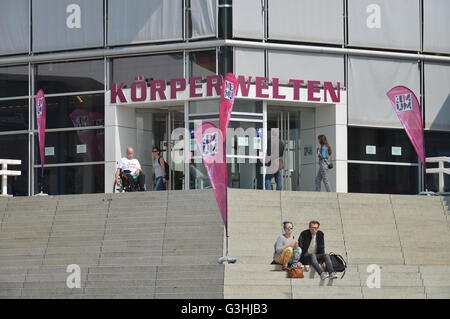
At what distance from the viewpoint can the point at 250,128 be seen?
2633 centimetres

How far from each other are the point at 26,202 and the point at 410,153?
11405 millimetres

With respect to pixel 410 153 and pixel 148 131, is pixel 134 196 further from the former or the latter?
pixel 410 153

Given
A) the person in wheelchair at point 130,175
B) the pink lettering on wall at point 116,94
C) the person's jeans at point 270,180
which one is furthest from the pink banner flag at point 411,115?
the pink lettering on wall at point 116,94

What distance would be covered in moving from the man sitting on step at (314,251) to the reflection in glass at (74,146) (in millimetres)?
11197

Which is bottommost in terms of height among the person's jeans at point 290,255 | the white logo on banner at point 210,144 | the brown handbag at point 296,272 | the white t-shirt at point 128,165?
the brown handbag at point 296,272

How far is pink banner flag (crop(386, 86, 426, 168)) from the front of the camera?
23.1 meters

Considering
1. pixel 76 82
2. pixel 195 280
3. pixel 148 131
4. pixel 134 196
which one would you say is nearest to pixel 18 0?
pixel 76 82

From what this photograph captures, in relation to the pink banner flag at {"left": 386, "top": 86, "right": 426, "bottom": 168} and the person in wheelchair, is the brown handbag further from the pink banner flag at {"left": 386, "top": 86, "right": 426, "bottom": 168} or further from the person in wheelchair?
the pink banner flag at {"left": 386, "top": 86, "right": 426, "bottom": 168}

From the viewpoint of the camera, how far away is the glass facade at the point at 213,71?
2647 cm

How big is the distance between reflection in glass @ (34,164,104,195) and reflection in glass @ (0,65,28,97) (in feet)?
7.96

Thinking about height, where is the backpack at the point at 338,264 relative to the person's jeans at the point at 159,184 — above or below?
below

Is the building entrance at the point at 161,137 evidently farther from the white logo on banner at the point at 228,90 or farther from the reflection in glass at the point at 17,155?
the white logo on banner at the point at 228,90

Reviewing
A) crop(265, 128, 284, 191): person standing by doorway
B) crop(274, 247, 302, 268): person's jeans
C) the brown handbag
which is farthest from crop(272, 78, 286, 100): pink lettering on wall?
the brown handbag

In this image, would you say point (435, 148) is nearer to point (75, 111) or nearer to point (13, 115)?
point (75, 111)
